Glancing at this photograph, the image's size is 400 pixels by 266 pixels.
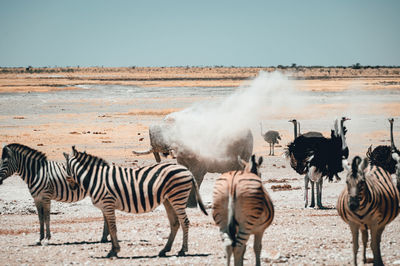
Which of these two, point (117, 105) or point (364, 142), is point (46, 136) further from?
point (117, 105)

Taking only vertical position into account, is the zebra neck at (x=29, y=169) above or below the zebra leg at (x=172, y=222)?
above

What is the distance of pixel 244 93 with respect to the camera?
64.8 ft

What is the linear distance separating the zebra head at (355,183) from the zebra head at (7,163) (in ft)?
24.5

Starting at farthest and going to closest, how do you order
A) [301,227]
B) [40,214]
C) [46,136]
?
[46,136], [301,227], [40,214]

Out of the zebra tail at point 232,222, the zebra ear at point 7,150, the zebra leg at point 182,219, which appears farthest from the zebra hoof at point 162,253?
the zebra ear at point 7,150

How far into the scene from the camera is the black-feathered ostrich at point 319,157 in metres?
17.0

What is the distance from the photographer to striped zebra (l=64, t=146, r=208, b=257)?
11.2 metres

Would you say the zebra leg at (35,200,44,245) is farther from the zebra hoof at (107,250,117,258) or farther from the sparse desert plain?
the zebra hoof at (107,250,117,258)

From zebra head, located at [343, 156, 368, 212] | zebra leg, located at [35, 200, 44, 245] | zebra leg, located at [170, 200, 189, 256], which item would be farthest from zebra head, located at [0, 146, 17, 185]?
zebra head, located at [343, 156, 368, 212]

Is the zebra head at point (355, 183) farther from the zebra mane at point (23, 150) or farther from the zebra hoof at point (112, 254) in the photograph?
the zebra mane at point (23, 150)

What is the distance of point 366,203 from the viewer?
29.1 ft

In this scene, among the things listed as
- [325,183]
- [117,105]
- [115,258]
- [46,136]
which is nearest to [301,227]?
[115,258]

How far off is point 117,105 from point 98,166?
1920 inches

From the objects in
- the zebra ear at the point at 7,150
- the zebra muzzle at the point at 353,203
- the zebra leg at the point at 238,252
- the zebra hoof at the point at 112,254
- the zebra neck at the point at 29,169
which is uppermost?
the zebra ear at the point at 7,150
